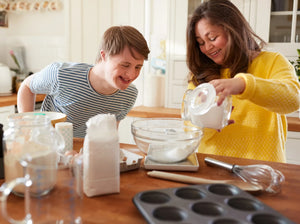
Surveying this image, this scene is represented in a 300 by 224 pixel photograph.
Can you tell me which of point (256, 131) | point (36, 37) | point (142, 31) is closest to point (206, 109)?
point (256, 131)

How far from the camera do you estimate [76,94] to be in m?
1.49

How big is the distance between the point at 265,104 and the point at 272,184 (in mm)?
369

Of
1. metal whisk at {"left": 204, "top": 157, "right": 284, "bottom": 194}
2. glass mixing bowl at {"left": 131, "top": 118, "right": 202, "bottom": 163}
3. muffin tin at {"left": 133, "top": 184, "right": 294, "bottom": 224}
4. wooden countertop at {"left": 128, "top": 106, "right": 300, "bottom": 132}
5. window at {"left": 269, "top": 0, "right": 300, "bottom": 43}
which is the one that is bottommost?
wooden countertop at {"left": 128, "top": 106, "right": 300, "bottom": 132}

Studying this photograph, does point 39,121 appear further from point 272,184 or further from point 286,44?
point 286,44

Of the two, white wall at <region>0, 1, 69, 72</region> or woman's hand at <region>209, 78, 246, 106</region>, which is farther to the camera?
white wall at <region>0, 1, 69, 72</region>

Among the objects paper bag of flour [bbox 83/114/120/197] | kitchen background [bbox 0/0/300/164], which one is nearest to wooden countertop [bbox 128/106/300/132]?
kitchen background [bbox 0/0/300/164]

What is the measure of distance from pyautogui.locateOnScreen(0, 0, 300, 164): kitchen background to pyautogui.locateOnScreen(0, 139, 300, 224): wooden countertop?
1.48 m

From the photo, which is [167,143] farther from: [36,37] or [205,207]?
[36,37]

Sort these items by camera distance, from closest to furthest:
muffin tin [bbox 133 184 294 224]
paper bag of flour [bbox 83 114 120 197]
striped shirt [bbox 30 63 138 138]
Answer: muffin tin [bbox 133 184 294 224]
paper bag of flour [bbox 83 114 120 197]
striped shirt [bbox 30 63 138 138]

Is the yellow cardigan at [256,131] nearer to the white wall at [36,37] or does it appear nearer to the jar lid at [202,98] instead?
the jar lid at [202,98]

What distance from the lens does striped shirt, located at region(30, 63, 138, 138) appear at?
4.87ft

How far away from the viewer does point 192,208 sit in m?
0.62

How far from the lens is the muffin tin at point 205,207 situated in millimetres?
582

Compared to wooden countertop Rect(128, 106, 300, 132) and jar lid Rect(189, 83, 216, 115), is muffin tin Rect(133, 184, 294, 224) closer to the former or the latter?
jar lid Rect(189, 83, 216, 115)
